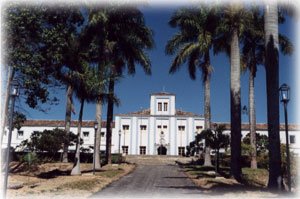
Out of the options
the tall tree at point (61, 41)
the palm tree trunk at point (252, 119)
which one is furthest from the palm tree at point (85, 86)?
the palm tree trunk at point (252, 119)

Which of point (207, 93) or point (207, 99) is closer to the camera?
point (207, 99)

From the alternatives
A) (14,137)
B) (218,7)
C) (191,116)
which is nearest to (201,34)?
(218,7)

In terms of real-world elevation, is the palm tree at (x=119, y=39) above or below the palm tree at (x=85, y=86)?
above

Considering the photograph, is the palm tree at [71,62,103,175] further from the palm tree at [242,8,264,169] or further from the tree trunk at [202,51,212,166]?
the palm tree at [242,8,264,169]

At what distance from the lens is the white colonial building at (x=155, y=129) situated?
5725cm

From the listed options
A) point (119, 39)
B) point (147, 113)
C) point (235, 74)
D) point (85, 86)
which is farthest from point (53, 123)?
point (235, 74)

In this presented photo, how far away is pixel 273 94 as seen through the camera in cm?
1191

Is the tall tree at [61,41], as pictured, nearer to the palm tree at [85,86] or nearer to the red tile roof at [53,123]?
the palm tree at [85,86]

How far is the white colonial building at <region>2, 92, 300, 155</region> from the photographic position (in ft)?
188

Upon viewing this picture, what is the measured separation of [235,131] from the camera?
16188mm

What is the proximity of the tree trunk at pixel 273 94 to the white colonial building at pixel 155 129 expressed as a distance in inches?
1770

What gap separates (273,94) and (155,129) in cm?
4683

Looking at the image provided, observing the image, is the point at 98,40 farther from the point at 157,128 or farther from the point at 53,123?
the point at 53,123

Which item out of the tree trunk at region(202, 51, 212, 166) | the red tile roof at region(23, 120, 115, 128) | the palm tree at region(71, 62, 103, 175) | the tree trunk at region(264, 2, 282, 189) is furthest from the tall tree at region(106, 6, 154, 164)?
the red tile roof at region(23, 120, 115, 128)
